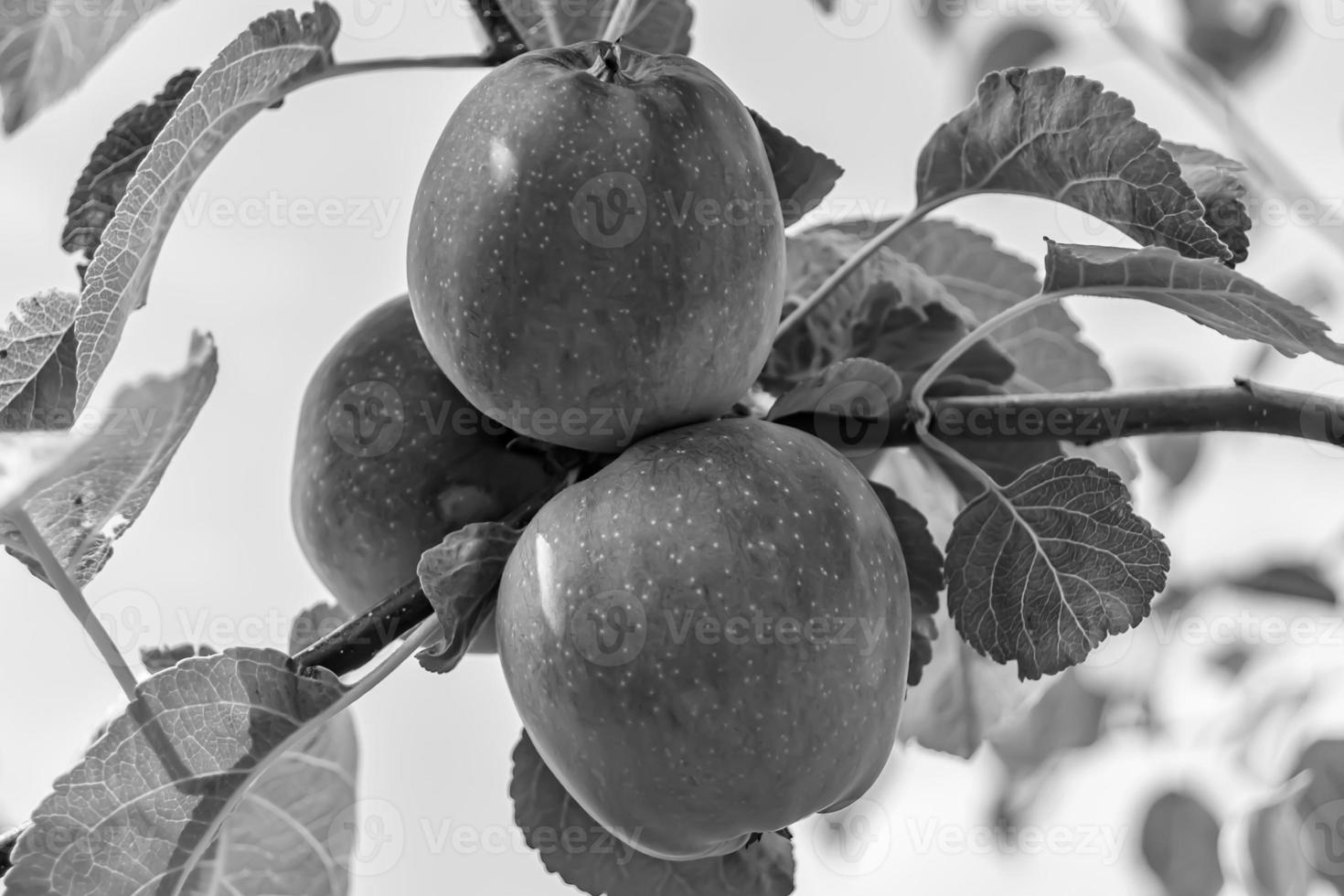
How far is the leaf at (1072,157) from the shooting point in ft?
1.25

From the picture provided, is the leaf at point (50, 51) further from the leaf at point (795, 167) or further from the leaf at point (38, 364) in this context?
the leaf at point (795, 167)

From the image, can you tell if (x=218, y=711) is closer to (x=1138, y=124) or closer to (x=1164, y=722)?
(x=1138, y=124)

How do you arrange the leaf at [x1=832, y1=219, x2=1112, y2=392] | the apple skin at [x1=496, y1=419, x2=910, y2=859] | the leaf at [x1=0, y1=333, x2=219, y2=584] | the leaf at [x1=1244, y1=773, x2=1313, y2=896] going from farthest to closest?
the leaf at [x1=1244, y1=773, x2=1313, y2=896]
the leaf at [x1=832, y1=219, x2=1112, y2=392]
the apple skin at [x1=496, y1=419, x2=910, y2=859]
the leaf at [x1=0, y1=333, x2=219, y2=584]

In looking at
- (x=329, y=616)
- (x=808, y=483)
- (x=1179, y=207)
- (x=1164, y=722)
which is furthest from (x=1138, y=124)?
(x=1164, y=722)

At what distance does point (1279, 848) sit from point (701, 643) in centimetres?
67

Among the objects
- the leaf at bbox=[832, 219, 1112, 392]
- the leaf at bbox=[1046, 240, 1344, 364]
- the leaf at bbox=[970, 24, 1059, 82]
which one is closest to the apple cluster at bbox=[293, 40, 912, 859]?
the leaf at bbox=[1046, 240, 1344, 364]

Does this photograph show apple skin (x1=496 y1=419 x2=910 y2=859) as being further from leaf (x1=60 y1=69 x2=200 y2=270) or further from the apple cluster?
leaf (x1=60 y1=69 x2=200 y2=270)

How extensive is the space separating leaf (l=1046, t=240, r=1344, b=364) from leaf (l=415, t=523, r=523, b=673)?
0.22 metres

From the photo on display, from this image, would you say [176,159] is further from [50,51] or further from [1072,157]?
[1072,157]

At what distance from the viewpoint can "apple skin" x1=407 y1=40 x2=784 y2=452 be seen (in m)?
0.36

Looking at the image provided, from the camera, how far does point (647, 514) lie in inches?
13.9

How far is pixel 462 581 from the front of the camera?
0.38 meters

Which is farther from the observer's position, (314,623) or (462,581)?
(314,623)

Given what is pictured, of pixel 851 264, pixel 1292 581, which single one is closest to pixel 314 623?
pixel 851 264
